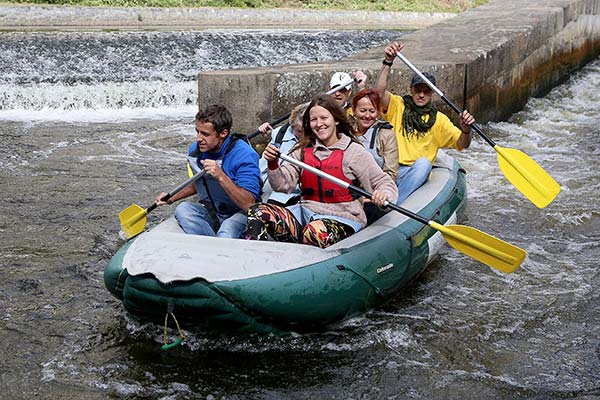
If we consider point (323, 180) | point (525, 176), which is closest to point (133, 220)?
point (323, 180)

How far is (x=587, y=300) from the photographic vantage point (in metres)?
4.72

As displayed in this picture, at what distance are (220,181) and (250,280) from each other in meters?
0.70

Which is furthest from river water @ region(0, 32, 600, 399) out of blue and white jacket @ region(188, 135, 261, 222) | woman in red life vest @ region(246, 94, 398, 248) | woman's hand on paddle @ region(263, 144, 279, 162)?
woman's hand on paddle @ region(263, 144, 279, 162)

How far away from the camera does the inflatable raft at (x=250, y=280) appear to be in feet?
12.1

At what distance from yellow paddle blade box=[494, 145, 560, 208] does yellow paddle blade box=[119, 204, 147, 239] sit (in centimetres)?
220

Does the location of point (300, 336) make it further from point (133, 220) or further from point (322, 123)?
point (133, 220)

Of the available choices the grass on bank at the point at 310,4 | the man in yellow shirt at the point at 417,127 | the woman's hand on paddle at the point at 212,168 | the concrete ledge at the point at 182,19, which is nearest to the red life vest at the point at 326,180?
Result: the woman's hand on paddle at the point at 212,168

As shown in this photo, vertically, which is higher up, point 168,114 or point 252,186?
point 252,186

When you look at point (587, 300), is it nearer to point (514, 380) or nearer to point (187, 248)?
point (514, 380)

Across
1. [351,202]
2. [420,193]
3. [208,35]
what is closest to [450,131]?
[420,193]

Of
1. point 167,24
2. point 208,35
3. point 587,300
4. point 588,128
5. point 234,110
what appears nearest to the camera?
point 587,300

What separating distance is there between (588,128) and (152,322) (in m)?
7.25

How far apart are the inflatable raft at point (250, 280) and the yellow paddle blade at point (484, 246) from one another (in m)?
0.32

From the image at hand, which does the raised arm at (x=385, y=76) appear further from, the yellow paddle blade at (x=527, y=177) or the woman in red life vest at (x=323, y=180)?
the woman in red life vest at (x=323, y=180)
